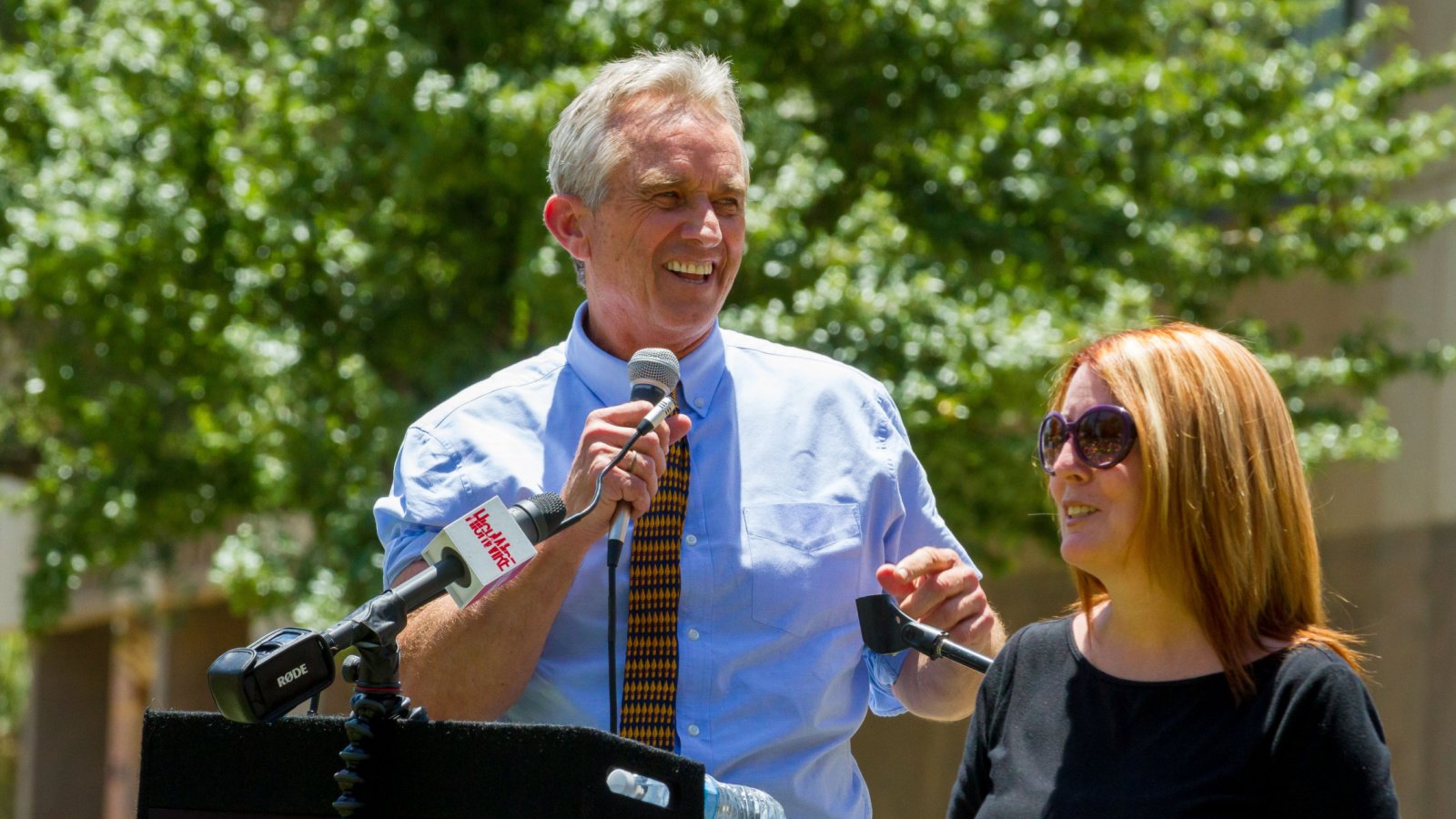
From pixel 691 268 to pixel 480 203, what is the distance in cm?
476

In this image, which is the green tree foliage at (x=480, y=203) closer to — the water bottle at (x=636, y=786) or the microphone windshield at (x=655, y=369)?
the microphone windshield at (x=655, y=369)

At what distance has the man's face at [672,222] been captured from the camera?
2.83m

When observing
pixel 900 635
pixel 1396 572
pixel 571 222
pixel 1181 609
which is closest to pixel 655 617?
pixel 900 635

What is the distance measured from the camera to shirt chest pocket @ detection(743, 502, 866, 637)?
2.75m

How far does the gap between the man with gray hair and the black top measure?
1.34ft

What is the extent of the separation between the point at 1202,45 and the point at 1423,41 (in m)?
2.38

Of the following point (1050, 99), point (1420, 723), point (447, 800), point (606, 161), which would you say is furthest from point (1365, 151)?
point (447, 800)

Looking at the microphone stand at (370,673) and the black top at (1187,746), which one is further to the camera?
the black top at (1187,746)

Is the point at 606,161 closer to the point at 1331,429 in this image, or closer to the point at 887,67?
the point at 887,67

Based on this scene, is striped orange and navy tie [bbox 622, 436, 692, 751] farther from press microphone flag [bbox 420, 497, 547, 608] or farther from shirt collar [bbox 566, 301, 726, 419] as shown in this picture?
press microphone flag [bbox 420, 497, 547, 608]

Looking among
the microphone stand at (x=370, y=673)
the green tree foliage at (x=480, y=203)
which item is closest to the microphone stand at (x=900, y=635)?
the microphone stand at (x=370, y=673)

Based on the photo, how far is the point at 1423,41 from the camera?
9383 millimetres

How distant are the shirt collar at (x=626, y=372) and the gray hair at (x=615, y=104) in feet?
0.87

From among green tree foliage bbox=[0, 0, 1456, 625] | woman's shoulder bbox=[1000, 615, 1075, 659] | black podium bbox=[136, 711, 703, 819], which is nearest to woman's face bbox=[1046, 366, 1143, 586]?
woman's shoulder bbox=[1000, 615, 1075, 659]
